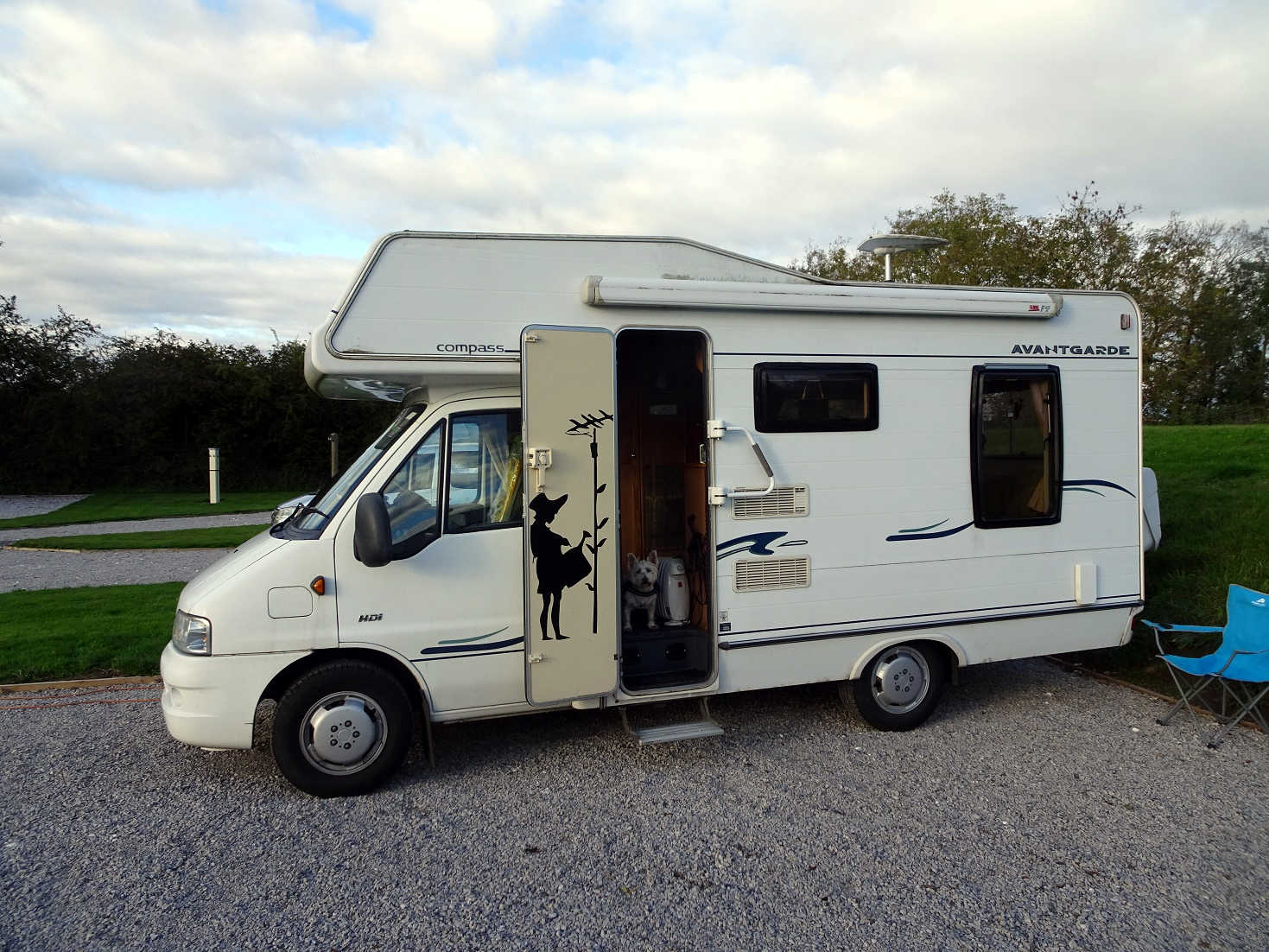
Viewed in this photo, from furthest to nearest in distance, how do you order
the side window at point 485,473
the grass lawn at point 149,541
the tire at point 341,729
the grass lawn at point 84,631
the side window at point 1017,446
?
the grass lawn at point 149,541
the grass lawn at point 84,631
the side window at point 1017,446
the side window at point 485,473
the tire at point 341,729

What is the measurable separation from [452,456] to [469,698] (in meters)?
1.29

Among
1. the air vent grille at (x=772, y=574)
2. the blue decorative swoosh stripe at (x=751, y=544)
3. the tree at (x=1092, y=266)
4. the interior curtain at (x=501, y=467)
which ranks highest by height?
the tree at (x=1092, y=266)

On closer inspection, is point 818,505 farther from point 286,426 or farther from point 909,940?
point 286,426

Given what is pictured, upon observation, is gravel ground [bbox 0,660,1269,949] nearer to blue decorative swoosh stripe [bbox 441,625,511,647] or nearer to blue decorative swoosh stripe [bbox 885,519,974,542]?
blue decorative swoosh stripe [bbox 441,625,511,647]

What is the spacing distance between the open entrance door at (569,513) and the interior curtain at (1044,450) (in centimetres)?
281

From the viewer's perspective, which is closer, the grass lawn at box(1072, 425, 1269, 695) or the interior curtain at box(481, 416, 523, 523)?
the interior curtain at box(481, 416, 523, 523)

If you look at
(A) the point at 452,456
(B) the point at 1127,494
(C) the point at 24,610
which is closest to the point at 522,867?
(A) the point at 452,456

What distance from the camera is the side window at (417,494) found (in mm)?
4637

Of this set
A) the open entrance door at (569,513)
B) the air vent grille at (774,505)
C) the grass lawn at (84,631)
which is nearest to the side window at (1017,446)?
the air vent grille at (774,505)

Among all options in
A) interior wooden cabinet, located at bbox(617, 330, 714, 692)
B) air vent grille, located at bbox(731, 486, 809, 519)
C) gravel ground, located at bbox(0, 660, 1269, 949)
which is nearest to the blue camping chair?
gravel ground, located at bbox(0, 660, 1269, 949)

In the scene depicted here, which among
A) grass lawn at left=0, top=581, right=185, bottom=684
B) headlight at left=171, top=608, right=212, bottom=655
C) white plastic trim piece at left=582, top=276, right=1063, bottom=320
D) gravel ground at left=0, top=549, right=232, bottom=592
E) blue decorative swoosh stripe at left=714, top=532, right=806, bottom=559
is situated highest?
white plastic trim piece at left=582, top=276, right=1063, bottom=320

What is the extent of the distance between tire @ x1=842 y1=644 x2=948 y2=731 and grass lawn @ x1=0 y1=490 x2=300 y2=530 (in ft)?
52.0

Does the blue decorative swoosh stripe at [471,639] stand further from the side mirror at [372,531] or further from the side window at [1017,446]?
the side window at [1017,446]

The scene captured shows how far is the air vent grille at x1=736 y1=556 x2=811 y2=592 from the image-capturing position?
201 inches
